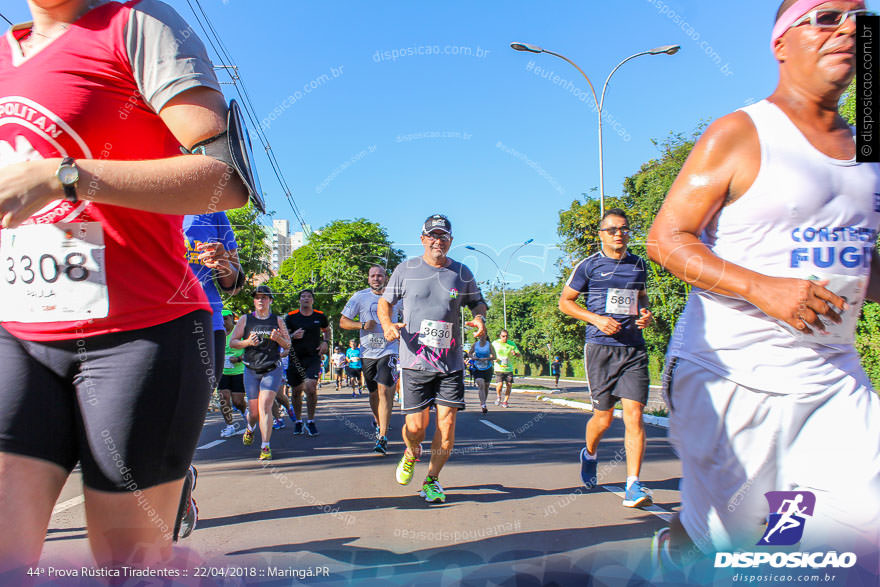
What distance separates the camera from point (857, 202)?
1.75m

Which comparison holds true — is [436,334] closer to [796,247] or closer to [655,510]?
[655,510]

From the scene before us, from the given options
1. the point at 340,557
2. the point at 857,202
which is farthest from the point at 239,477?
the point at 857,202

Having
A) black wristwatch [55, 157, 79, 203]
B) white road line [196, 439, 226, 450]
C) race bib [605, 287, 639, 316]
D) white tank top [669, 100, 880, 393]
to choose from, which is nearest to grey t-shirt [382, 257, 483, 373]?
race bib [605, 287, 639, 316]

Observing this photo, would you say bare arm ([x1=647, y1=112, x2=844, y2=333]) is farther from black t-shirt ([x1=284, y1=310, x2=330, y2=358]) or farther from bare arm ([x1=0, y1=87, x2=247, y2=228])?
black t-shirt ([x1=284, y1=310, x2=330, y2=358])

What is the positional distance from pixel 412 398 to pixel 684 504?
3.40m

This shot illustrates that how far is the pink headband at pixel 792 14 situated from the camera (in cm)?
178

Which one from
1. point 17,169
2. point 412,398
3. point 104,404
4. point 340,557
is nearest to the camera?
point 17,169

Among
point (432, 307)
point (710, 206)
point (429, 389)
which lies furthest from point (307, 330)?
point (710, 206)

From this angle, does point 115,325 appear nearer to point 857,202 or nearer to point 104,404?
point 104,404

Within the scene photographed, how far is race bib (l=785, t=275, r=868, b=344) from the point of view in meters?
1.70

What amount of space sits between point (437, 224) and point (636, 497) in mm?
2581

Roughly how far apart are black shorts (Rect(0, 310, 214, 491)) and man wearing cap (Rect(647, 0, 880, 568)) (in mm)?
1385

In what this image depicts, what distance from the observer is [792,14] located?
1827 millimetres

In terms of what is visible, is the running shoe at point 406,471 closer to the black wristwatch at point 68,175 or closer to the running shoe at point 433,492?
the running shoe at point 433,492
